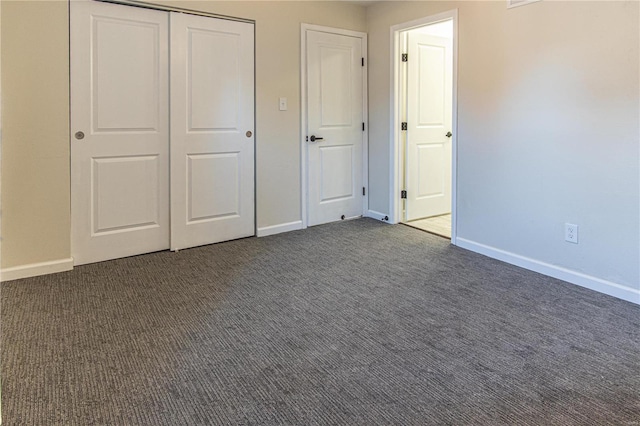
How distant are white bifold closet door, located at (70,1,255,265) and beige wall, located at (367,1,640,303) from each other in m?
1.88

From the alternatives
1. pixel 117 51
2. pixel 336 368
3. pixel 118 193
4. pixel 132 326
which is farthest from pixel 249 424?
pixel 117 51

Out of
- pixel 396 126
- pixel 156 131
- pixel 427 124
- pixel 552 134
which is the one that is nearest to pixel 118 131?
pixel 156 131

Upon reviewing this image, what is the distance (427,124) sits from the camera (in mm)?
4914

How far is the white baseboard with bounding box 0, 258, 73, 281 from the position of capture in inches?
124

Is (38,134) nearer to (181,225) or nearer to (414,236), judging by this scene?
(181,225)

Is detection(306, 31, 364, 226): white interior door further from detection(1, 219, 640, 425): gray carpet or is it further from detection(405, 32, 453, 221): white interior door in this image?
detection(1, 219, 640, 425): gray carpet

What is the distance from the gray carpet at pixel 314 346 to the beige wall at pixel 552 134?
0.28m

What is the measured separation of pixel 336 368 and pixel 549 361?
3.11 feet

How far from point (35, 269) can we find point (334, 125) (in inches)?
115

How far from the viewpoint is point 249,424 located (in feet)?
5.42

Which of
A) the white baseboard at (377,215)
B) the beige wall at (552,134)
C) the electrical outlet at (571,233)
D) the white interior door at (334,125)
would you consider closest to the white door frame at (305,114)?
the white interior door at (334,125)

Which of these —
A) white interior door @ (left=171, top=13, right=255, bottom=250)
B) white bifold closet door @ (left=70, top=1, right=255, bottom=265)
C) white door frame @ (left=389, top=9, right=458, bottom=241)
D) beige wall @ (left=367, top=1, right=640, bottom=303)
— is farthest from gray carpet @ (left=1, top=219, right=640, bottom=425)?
white door frame @ (left=389, top=9, right=458, bottom=241)

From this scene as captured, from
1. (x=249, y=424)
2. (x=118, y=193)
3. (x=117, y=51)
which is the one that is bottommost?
(x=249, y=424)

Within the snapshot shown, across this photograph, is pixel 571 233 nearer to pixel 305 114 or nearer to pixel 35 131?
pixel 305 114
